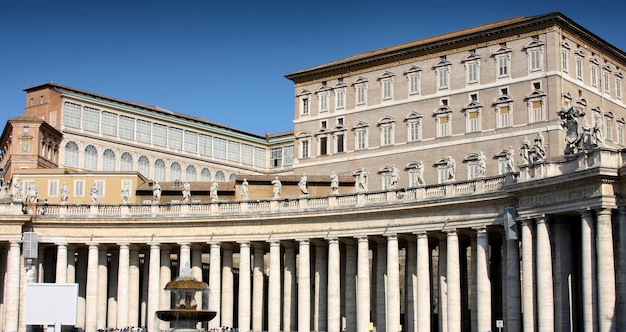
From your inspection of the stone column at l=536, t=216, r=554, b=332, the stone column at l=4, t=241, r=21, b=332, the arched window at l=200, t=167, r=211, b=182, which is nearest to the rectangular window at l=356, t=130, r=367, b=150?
the arched window at l=200, t=167, r=211, b=182

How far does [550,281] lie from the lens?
62688 mm

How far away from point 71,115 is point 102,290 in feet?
161

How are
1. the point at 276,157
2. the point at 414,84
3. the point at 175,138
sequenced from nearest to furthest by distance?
the point at 414,84 < the point at 175,138 < the point at 276,157

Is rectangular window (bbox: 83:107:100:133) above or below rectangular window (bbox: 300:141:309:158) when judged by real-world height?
above

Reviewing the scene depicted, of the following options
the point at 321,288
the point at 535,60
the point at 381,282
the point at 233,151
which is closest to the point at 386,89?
the point at 535,60

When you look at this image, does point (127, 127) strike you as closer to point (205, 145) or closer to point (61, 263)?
point (205, 145)

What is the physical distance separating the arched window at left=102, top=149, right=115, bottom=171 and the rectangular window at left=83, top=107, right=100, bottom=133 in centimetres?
342

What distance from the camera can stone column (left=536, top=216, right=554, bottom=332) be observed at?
62531mm

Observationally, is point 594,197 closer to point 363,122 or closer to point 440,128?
point 440,128

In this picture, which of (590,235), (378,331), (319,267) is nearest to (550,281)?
(590,235)

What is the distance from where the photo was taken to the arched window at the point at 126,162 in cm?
13912

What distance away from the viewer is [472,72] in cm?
10600

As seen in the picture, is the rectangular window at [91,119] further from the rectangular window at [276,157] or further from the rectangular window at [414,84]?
the rectangular window at [414,84]

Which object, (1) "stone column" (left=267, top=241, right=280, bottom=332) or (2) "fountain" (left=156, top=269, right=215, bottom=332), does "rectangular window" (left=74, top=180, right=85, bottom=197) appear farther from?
(2) "fountain" (left=156, top=269, right=215, bottom=332)
